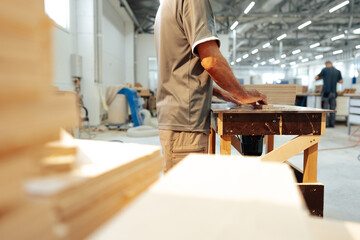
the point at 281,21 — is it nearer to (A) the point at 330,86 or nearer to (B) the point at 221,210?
(A) the point at 330,86

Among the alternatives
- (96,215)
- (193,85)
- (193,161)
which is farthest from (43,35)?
(193,85)

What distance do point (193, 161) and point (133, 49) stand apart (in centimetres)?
1296

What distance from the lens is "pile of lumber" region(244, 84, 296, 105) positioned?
320cm

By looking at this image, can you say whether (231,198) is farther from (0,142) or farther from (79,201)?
(0,142)

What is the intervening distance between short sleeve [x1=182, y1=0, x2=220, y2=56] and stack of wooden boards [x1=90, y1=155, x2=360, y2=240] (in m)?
1.06

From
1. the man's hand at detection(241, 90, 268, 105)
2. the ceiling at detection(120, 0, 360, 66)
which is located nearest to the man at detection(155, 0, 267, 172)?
the man's hand at detection(241, 90, 268, 105)

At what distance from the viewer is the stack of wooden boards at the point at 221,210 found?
0.37 meters

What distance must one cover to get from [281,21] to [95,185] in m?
13.0

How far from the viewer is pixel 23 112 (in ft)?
1.07

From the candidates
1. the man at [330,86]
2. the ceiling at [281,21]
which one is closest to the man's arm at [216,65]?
the man at [330,86]

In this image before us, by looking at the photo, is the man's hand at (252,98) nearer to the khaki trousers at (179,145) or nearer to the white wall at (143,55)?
the khaki trousers at (179,145)

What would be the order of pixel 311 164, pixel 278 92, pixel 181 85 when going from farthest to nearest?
pixel 278 92 < pixel 311 164 < pixel 181 85

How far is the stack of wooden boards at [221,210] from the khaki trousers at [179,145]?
3.39ft

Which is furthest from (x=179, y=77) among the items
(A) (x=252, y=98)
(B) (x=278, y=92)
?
(B) (x=278, y=92)
